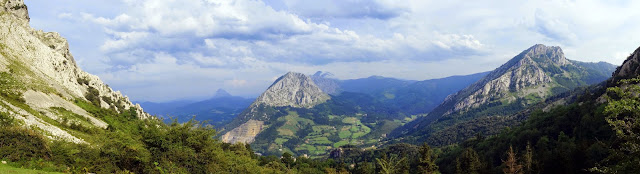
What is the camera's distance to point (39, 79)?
289 feet

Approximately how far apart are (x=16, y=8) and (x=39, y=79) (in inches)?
1981

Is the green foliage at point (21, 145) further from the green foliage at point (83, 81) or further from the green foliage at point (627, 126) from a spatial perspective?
the green foliage at point (83, 81)

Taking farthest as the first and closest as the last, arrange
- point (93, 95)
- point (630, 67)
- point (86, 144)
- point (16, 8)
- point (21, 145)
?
point (630, 67) < point (93, 95) < point (16, 8) < point (86, 144) < point (21, 145)

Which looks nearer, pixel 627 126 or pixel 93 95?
pixel 627 126

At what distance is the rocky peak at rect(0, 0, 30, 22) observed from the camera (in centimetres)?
10964

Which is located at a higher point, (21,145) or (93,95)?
(93,95)

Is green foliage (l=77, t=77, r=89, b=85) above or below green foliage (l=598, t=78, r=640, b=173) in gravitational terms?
above

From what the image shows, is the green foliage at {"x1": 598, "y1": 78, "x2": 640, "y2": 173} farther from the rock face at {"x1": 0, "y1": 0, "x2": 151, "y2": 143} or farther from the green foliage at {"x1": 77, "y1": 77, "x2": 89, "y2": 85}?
the green foliage at {"x1": 77, "y1": 77, "x2": 89, "y2": 85}

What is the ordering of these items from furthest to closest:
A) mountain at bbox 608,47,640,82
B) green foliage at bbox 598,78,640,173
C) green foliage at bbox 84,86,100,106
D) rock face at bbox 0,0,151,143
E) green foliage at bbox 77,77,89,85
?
1. mountain at bbox 608,47,640,82
2. green foliage at bbox 77,77,89,85
3. green foliage at bbox 84,86,100,106
4. rock face at bbox 0,0,151,143
5. green foliage at bbox 598,78,640,173

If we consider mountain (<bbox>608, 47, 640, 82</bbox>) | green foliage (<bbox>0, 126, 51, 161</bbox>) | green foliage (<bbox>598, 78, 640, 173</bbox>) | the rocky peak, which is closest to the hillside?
green foliage (<bbox>0, 126, 51, 161</bbox>)

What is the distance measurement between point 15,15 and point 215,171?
124m

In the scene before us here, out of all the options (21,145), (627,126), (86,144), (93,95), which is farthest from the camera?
(93,95)

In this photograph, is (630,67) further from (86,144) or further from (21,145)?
(21,145)

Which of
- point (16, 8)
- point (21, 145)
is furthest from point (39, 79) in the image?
point (21, 145)
